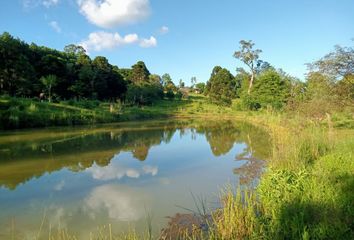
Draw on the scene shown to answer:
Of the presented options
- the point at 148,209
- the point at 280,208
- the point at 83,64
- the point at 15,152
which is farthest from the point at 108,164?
the point at 83,64

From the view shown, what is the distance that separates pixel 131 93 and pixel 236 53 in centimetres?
1789

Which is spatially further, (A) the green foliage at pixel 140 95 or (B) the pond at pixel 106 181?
(A) the green foliage at pixel 140 95

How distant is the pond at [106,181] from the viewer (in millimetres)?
5473

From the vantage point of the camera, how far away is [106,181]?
8.40m

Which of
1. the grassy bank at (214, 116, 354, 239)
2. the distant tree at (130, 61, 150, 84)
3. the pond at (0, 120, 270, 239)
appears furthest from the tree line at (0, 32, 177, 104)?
the grassy bank at (214, 116, 354, 239)

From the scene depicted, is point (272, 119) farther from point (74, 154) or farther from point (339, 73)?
point (74, 154)

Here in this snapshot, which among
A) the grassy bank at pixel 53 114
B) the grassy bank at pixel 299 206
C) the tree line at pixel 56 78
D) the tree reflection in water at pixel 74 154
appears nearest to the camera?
the grassy bank at pixel 299 206

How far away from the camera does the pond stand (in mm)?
5473

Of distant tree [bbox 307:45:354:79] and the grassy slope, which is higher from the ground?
distant tree [bbox 307:45:354:79]

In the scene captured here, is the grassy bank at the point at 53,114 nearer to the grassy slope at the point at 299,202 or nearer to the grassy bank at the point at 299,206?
the grassy slope at the point at 299,202

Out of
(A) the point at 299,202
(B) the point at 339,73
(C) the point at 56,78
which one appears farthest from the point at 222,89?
(A) the point at 299,202

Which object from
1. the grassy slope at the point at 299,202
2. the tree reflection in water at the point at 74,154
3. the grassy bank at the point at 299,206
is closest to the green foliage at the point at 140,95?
the tree reflection in water at the point at 74,154

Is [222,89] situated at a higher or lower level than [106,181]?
higher

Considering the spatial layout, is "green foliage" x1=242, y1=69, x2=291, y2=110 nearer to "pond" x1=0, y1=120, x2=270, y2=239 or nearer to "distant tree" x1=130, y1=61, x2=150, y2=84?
"distant tree" x1=130, y1=61, x2=150, y2=84
